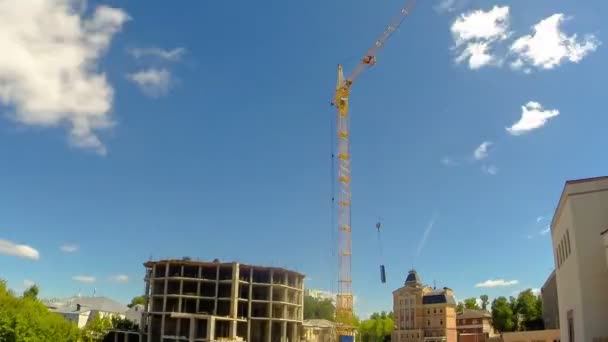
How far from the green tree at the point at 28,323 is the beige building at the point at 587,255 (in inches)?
2548

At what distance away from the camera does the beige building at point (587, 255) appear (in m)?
37.4

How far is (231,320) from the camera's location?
100688 millimetres

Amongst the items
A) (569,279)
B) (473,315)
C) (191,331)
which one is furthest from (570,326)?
(473,315)

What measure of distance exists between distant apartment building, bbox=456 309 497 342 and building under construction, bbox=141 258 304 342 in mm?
38839

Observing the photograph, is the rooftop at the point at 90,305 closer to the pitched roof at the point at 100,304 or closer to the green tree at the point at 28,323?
the pitched roof at the point at 100,304

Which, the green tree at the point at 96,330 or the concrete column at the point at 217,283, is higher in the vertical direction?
the concrete column at the point at 217,283

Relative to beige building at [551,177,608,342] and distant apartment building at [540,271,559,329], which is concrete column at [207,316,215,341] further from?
beige building at [551,177,608,342]

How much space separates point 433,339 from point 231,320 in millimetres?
44571

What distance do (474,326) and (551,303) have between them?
29.1 meters

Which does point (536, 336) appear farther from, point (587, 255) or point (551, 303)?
point (587, 255)

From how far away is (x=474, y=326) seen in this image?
123000mm

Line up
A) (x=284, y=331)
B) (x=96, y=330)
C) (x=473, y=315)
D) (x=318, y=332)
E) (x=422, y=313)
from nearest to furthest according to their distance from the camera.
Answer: (x=96, y=330)
(x=284, y=331)
(x=422, y=313)
(x=473, y=315)
(x=318, y=332)

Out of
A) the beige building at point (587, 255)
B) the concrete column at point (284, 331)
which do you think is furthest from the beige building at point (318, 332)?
the beige building at point (587, 255)

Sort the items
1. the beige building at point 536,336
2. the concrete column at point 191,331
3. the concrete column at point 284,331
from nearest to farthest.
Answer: the beige building at point 536,336, the concrete column at point 191,331, the concrete column at point 284,331
